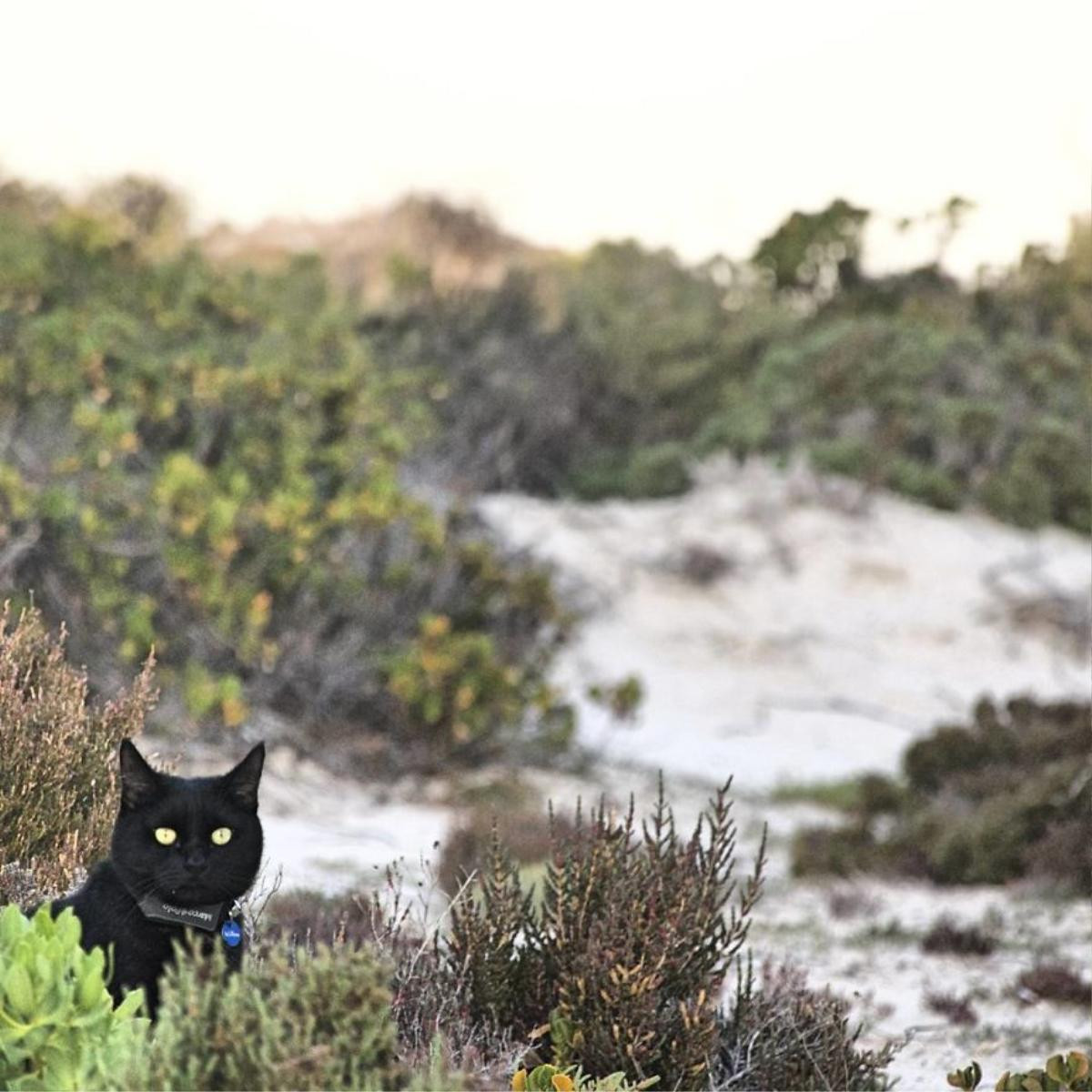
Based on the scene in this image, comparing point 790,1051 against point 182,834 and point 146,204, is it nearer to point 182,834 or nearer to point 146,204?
point 182,834

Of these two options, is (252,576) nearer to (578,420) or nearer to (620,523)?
(620,523)

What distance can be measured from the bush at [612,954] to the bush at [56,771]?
3.16 ft

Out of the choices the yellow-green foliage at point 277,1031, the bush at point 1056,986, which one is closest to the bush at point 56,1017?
the yellow-green foliage at point 277,1031

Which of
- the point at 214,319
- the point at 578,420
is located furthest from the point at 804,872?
the point at 578,420

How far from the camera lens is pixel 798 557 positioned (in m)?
16.9

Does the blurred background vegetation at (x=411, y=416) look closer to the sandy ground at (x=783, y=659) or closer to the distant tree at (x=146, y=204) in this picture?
the distant tree at (x=146, y=204)

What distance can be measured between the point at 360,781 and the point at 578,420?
471 inches

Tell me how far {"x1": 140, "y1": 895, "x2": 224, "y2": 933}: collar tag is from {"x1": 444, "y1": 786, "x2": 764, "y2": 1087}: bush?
3.24ft

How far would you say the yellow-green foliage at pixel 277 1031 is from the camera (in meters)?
2.25

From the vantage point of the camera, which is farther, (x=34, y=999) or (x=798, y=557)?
(x=798, y=557)

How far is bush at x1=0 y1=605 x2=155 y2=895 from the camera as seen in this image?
3578 mm

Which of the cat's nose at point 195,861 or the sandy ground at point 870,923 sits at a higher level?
the cat's nose at point 195,861

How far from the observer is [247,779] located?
3098mm

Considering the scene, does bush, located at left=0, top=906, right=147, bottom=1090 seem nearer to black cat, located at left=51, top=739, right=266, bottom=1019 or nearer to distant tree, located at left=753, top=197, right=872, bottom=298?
black cat, located at left=51, top=739, right=266, bottom=1019
